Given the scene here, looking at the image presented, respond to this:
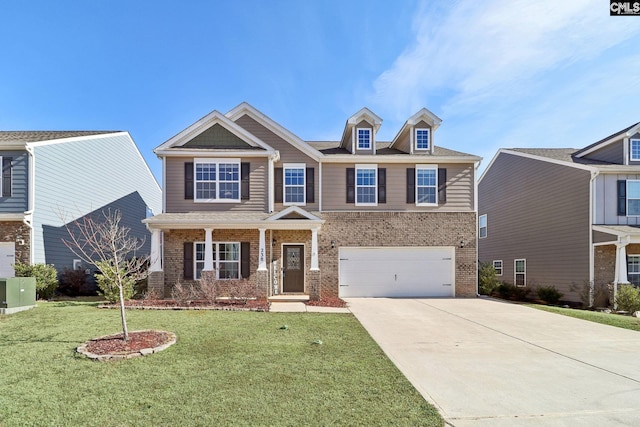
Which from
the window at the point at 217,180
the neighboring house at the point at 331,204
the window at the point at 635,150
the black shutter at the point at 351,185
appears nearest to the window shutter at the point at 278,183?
the neighboring house at the point at 331,204

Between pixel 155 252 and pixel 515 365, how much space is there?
11634mm

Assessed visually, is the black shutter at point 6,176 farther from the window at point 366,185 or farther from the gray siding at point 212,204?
the window at point 366,185

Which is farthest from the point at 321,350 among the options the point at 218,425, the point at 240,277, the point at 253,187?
the point at 253,187

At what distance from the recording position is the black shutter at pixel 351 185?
15367 mm

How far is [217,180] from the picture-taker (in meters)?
14.5

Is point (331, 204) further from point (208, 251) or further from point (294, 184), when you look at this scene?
point (208, 251)

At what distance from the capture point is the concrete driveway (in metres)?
4.43

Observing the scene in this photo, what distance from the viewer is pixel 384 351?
6.87 meters

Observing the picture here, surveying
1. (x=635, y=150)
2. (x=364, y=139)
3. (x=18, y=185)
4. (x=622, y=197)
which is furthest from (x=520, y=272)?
(x=18, y=185)

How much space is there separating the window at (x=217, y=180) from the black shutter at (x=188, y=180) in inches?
7.7

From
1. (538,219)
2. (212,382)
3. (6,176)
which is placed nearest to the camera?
(212,382)

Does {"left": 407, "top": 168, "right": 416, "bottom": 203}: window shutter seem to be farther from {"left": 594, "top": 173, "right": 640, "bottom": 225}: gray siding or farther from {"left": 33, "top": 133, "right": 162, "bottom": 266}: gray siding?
{"left": 33, "top": 133, "right": 162, "bottom": 266}: gray siding

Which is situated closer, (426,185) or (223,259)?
(223,259)

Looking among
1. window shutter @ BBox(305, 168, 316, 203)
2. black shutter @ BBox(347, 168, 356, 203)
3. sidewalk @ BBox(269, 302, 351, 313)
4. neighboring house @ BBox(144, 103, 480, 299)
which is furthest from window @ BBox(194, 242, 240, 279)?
black shutter @ BBox(347, 168, 356, 203)
